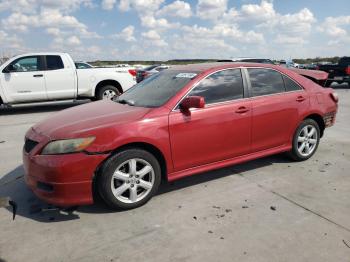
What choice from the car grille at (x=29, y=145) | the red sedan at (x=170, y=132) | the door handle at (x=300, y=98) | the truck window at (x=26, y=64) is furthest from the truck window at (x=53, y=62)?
the door handle at (x=300, y=98)

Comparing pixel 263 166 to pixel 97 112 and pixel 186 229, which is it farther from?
pixel 97 112

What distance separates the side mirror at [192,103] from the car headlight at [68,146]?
107cm

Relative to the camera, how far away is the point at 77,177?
3.24 metres

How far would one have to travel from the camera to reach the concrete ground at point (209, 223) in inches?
110

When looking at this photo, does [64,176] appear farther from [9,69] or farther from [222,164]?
[9,69]

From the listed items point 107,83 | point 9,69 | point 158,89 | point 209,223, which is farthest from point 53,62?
point 209,223

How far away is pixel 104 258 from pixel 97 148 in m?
1.05

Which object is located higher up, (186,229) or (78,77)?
(78,77)

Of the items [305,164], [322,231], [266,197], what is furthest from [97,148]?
[305,164]

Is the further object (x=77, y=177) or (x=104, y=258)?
(x=77, y=177)

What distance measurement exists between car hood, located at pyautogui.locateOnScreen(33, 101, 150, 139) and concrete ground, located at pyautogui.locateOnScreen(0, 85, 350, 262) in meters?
0.87

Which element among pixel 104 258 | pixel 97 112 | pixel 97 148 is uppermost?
pixel 97 112

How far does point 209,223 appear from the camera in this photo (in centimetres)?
324

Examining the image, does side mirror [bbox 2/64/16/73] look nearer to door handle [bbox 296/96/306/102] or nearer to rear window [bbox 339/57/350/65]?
door handle [bbox 296/96/306/102]
